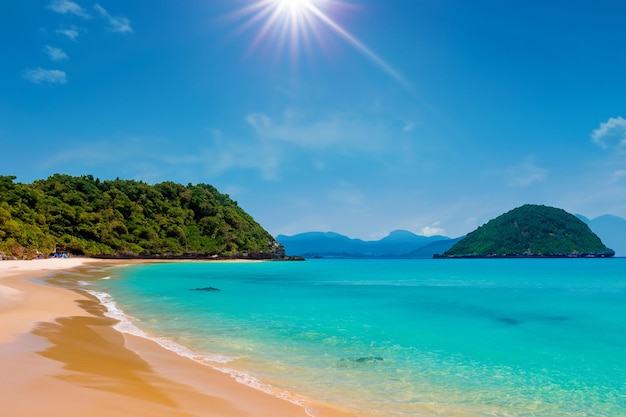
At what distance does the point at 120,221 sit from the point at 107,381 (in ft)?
476

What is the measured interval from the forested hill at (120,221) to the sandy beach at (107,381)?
76.7 metres

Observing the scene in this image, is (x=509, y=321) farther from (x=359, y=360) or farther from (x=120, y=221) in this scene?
(x=120, y=221)

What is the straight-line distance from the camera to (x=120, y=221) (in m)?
140

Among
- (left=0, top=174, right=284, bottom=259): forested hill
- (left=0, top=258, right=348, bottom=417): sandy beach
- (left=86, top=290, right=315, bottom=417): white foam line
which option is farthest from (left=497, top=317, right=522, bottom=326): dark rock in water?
(left=0, top=174, right=284, bottom=259): forested hill

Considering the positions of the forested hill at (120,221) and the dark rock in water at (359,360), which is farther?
the forested hill at (120,221)

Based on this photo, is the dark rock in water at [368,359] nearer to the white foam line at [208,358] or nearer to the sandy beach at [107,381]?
the white foam line at [208,358]

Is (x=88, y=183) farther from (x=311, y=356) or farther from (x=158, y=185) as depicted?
(x=311, y=356)

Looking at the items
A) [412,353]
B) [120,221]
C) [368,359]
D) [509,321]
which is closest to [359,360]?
[368,359]

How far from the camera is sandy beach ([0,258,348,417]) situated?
7.03 metres

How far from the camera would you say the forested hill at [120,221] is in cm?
9900

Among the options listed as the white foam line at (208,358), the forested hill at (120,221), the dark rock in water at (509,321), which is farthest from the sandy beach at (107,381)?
the forested hill at (120,221)

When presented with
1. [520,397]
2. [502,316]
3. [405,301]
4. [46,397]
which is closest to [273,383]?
[46,397]

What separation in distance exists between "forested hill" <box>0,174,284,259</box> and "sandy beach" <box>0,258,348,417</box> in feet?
252

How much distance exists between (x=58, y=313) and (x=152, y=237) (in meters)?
133
